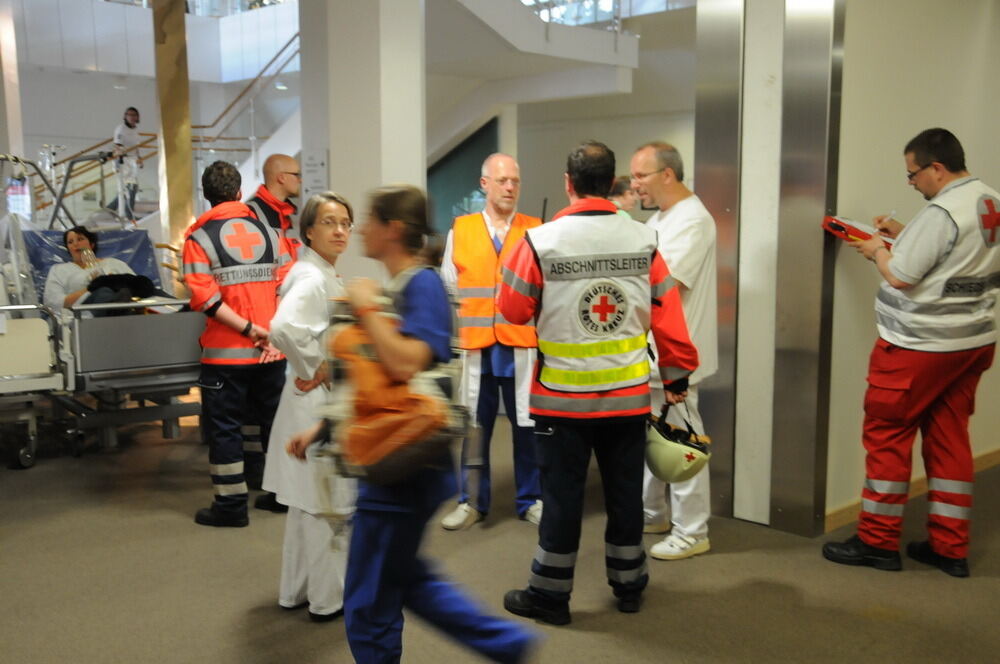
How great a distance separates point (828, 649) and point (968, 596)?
2.49ft

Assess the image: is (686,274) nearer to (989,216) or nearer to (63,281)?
(989,216)

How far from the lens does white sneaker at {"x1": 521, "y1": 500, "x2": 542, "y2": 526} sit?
3988 mm

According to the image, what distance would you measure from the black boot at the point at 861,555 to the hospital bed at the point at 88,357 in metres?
3.22

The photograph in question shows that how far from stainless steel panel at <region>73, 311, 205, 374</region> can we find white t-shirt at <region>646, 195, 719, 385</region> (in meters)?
2.51

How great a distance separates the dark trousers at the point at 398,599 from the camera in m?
2.04

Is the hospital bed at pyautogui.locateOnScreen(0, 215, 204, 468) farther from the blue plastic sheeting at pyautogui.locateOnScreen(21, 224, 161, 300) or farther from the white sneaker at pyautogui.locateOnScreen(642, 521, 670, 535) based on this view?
the white sneaker at pyautogui.locateOnScreen(642, 521, 670, 535)

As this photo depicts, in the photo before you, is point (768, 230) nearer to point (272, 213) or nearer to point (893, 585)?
point (893, 585)

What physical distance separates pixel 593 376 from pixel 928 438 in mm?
1557

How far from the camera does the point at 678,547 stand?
3553mm

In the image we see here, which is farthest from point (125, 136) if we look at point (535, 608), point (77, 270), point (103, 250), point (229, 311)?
point (535, 608)

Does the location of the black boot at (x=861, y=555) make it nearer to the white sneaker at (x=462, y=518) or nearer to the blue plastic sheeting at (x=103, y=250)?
the white sneaker at (x=462, y=518)

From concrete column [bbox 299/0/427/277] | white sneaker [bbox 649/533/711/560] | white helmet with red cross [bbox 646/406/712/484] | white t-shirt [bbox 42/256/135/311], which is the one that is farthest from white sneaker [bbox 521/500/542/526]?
white t-shirt [bbox 42/256/135/311]

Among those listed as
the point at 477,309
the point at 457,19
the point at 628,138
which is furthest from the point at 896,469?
the point at 628,138

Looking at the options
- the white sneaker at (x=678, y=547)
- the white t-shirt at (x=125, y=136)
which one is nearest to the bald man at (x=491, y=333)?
the white sneaker at (x=678, y=547)
